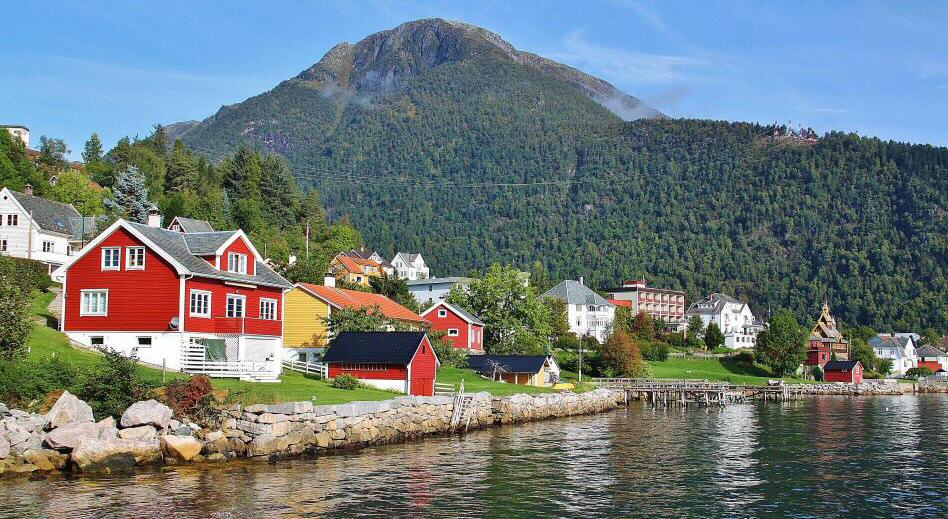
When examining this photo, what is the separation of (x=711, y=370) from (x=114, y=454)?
11161cm

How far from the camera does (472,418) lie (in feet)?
186

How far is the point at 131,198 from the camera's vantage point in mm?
115812

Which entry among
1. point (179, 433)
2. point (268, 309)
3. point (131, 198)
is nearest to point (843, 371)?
point (268, 309)

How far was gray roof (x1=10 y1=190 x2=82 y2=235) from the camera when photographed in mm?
86938

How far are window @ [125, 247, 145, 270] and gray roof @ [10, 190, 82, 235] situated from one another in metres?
40.0

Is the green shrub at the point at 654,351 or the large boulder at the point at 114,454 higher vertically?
the green shrub at the point at 654,351

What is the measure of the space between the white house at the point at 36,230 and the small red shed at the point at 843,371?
343 ft

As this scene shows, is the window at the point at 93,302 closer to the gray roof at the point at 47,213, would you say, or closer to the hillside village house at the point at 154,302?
the hillside village house at the point at 154,302

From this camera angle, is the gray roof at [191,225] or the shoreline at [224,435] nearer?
the shoreline at [224,435]

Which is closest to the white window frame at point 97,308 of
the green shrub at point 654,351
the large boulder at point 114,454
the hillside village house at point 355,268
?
the large boulder at point 114,454

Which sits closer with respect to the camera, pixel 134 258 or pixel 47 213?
pixel 134 258

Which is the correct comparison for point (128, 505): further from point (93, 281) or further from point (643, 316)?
point (643, 316)

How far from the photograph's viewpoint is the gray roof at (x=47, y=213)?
8694 cm

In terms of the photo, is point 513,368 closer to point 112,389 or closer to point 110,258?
point 110,258
